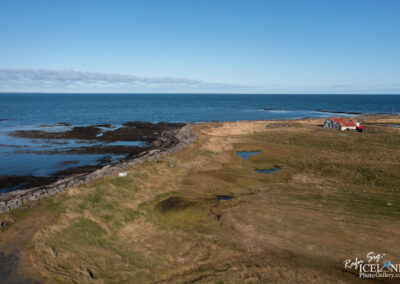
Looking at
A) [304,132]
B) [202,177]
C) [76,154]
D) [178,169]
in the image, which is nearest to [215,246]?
[202,177]

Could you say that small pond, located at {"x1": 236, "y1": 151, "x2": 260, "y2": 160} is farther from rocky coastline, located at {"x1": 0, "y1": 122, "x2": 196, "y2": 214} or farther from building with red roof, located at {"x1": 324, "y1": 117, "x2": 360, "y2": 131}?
building with red roof, located at {"x1": 324, "y1": 117, "x2": 360, "y2": 131}

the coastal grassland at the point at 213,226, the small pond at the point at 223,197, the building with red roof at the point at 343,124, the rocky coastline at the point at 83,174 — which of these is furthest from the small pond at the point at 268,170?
the building with red roof at the point at 343,124

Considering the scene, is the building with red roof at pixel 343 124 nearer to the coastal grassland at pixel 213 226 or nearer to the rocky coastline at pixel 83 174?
the coastal grassland at pixel 213 226

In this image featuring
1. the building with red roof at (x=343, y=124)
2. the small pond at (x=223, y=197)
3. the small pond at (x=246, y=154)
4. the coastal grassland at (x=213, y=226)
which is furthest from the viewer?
the building with red roof at (x=343, y=124)

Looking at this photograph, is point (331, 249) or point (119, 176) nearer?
point (331, 249)

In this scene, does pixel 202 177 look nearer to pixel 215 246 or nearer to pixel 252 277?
pixel 215 246

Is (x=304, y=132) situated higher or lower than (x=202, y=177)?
higher

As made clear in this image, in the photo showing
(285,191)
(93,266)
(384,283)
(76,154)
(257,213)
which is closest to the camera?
(384,283)

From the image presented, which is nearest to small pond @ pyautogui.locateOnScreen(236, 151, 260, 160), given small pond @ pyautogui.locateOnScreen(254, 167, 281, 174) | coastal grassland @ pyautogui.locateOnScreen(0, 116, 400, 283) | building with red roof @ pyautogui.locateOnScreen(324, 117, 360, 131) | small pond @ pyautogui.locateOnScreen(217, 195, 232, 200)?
small pond @ pyautogui.locateOnScreen(254, 167, 281, 174)
